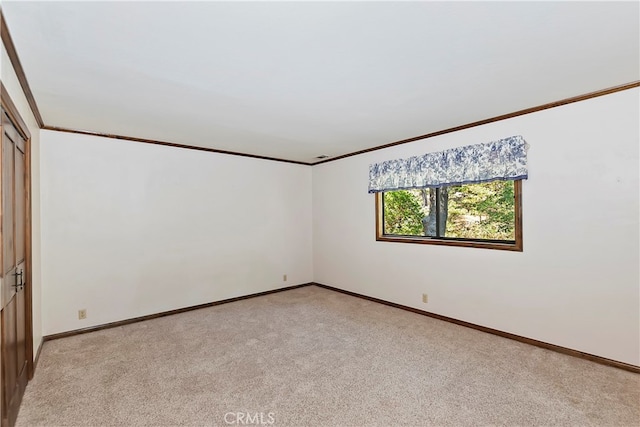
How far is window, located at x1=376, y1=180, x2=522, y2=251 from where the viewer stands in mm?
3320

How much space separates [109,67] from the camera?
207 cm

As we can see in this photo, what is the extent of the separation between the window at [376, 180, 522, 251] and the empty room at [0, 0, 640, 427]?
3cm

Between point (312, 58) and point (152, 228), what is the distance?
315 centimetres

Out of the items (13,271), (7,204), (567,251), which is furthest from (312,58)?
(567,251)

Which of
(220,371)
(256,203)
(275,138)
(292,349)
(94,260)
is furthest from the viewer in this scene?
(256,203)

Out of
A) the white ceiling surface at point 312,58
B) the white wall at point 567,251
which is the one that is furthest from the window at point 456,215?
the white ceiling surface at point 312,58

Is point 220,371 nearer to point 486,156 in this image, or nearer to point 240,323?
point 240,323

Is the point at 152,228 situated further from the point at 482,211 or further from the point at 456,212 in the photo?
the point at 482,211

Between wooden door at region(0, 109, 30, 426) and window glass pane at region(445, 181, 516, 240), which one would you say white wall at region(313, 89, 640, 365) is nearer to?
window glass pane at region(445, 181, 516, 240)

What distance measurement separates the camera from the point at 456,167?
141 inches

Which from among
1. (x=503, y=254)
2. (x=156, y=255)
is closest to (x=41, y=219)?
(x=156, y=255)

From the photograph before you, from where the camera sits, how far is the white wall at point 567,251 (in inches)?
99.3

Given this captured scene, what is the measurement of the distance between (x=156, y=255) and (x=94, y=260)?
66 centimetres

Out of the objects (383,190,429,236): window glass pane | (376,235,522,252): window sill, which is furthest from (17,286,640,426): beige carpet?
(383,190,429,236): window glass pane
